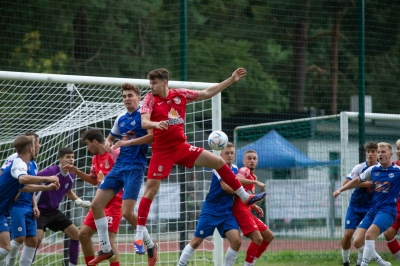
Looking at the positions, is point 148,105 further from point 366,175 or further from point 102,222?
point 366,175

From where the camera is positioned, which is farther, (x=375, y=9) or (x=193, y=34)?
(x=193, y=34)

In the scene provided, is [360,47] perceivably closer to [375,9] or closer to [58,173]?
[375,9]

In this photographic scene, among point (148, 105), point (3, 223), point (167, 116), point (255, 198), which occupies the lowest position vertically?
point (3, 223)

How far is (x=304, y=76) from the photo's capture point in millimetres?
21828

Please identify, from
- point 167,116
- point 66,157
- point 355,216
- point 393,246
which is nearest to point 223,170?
point 167,116

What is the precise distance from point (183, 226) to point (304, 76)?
10.8 meters

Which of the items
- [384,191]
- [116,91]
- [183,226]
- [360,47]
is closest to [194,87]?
[116,91]

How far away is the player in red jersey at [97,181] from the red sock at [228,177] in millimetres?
1512

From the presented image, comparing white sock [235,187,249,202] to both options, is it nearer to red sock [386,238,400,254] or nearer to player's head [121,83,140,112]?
player's head [121,83,140,112]

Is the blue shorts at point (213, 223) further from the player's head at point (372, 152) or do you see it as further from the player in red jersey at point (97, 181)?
the player's head at point (372, 152)

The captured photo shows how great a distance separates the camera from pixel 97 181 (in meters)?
10.2

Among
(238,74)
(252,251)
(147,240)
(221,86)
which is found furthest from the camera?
(252,251)

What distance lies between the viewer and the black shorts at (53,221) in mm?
11266

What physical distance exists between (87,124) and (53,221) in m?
1.64
